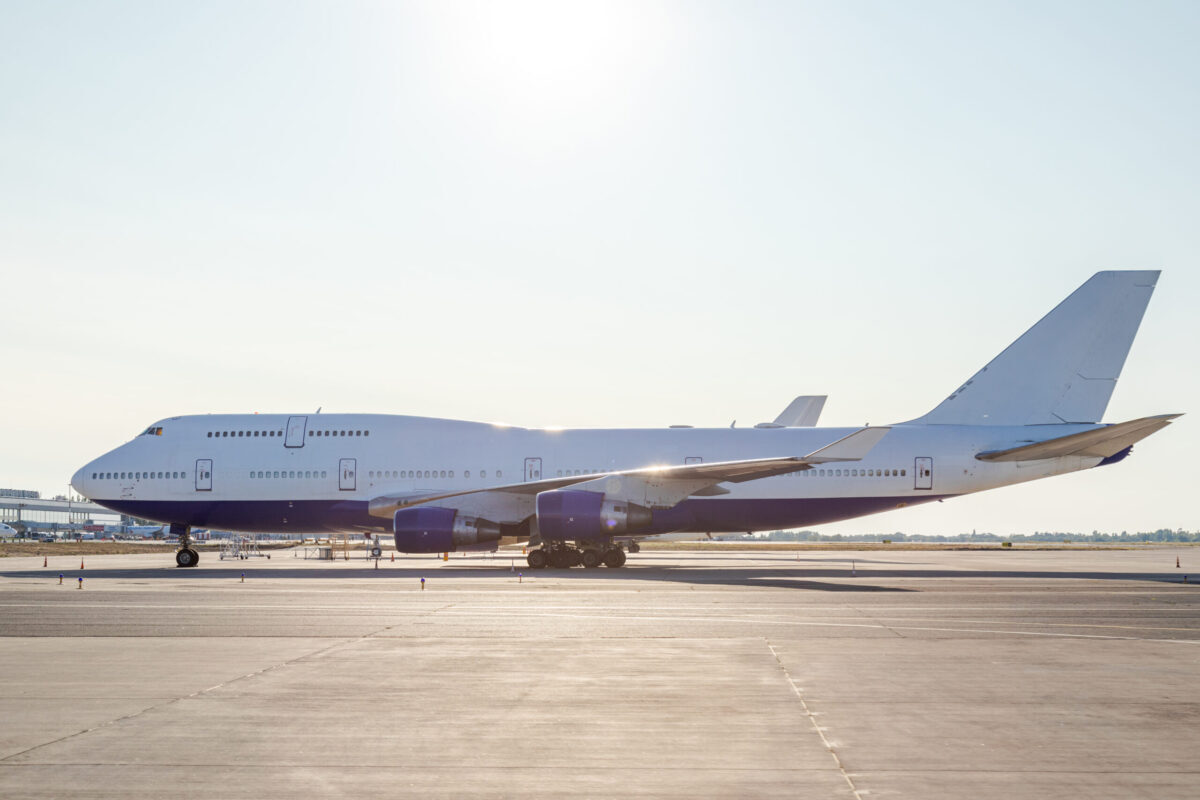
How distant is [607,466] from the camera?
3164 cm

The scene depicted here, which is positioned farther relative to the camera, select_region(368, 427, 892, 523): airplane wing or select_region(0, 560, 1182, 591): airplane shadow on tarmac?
select_region(368, 427, 892, 523): airplane wing

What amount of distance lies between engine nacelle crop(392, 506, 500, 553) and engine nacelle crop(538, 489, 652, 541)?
2350 millimetres

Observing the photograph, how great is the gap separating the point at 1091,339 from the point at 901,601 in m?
16.8

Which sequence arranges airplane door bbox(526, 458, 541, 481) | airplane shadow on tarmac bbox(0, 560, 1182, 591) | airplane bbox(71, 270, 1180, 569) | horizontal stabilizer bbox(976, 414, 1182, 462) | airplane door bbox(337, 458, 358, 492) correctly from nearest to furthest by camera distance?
airplane shadow on tarmac bbox(0, 560, 1182, 591), horizontal stabilizer bbox(976, 414, 1182, 462), airplane bbox(71, 270, 1180, 569), airplane door bbox(526, 458, 541, 481), airplane door bbox(337, 458, 358, 492)

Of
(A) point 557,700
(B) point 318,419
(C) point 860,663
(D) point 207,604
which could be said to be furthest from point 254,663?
(B) point 318,419

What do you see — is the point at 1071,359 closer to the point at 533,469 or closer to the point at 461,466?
Answer: the point at 533,469

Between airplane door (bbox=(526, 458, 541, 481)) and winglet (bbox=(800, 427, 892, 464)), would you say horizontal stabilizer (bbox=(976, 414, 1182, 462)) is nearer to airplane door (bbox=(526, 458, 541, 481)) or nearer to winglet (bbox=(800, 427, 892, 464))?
winglet (bbox=(800, 427, 892, 464))

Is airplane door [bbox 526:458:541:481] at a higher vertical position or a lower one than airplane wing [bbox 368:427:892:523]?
higher

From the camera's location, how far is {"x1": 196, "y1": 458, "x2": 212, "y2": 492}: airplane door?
33.1 metres

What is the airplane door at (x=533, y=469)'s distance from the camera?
31.9 metres

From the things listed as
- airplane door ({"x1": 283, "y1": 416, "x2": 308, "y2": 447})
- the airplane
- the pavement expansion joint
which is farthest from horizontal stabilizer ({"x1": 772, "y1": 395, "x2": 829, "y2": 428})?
the pavement expansion joint

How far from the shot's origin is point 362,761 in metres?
6.11

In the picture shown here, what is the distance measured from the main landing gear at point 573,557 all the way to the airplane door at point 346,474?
21.2 ft

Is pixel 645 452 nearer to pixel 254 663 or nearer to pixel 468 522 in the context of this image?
pixel 468 522
